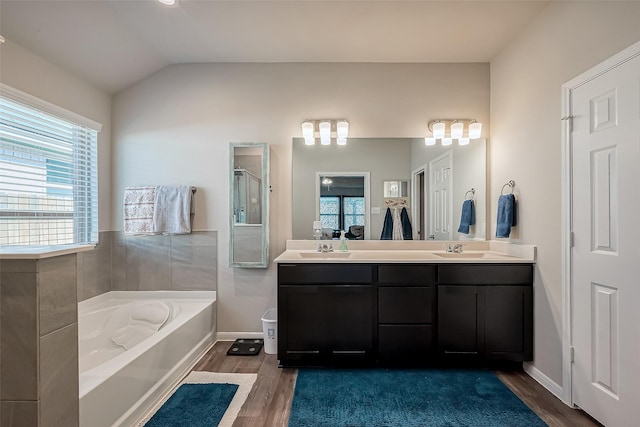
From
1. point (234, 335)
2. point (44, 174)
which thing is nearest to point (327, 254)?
point (234, 335)

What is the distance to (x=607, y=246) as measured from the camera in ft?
5.48

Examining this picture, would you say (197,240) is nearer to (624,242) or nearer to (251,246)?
(251,246)

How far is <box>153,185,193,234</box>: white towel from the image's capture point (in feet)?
9.20

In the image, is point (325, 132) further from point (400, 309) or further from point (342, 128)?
point (400, 309)

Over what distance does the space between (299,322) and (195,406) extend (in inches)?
33.3

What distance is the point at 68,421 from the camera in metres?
1.17

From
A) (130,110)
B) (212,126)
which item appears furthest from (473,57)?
(130,110)

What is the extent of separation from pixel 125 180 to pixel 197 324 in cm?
158

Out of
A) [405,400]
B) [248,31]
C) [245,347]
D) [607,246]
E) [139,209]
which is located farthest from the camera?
[139,209]

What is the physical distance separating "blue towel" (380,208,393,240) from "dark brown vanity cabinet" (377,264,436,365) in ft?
1.99

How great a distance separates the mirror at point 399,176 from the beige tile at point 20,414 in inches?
80.9

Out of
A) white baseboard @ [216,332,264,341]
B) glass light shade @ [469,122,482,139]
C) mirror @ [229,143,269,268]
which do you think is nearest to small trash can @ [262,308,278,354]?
white baseboard @ [216,332,264,341]

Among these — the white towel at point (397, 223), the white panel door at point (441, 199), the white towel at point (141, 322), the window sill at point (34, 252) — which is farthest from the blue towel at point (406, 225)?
the window sill at point (34, 252)

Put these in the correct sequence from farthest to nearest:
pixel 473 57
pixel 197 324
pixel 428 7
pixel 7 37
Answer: pixel 473 57 → pixel 197 324 → pixel 428 7 → pixel 7 37
